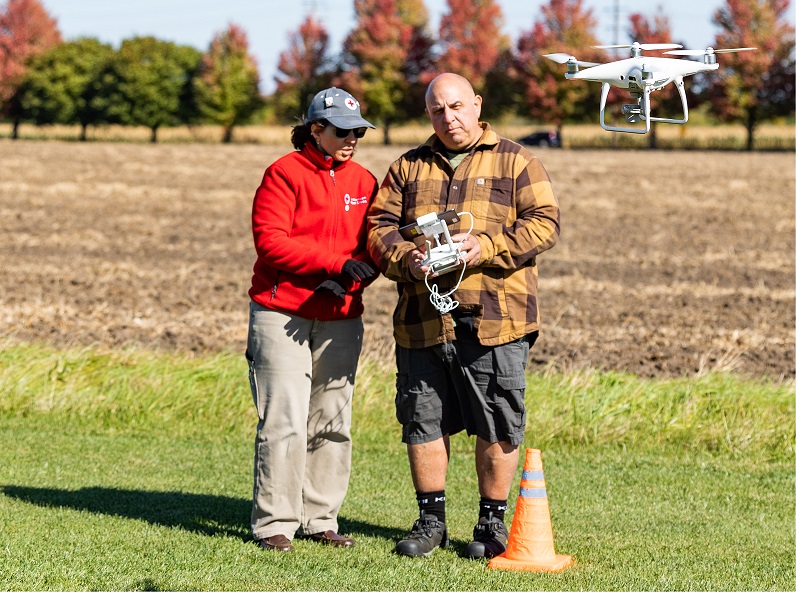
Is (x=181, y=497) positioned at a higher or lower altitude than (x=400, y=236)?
lower

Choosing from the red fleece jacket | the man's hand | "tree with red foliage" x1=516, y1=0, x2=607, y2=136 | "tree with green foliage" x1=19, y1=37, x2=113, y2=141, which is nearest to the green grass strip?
the red fleece jacket

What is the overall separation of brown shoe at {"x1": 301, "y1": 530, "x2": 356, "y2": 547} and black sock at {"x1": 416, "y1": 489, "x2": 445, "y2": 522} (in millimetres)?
396

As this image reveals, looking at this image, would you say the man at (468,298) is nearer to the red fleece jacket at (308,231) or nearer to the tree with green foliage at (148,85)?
the red fleece jacket at (308,231)

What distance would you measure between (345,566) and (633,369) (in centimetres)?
587

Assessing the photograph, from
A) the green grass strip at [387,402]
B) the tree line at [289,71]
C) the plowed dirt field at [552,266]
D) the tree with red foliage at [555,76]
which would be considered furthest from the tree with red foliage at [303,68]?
the green grass strip at [387,402]

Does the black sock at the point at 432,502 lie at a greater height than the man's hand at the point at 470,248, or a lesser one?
lesser

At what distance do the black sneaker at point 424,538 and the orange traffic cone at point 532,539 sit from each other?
12.3 inches

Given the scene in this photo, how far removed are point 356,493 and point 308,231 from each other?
2.05m

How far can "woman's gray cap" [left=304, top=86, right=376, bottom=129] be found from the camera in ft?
17.9

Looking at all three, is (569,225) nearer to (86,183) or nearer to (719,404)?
(86,183)

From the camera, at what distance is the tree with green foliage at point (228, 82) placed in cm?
7506

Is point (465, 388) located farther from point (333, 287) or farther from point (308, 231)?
point (308, 231)

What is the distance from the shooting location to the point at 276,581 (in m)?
4.93

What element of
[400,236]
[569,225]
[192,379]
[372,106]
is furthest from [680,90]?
[372,106]
